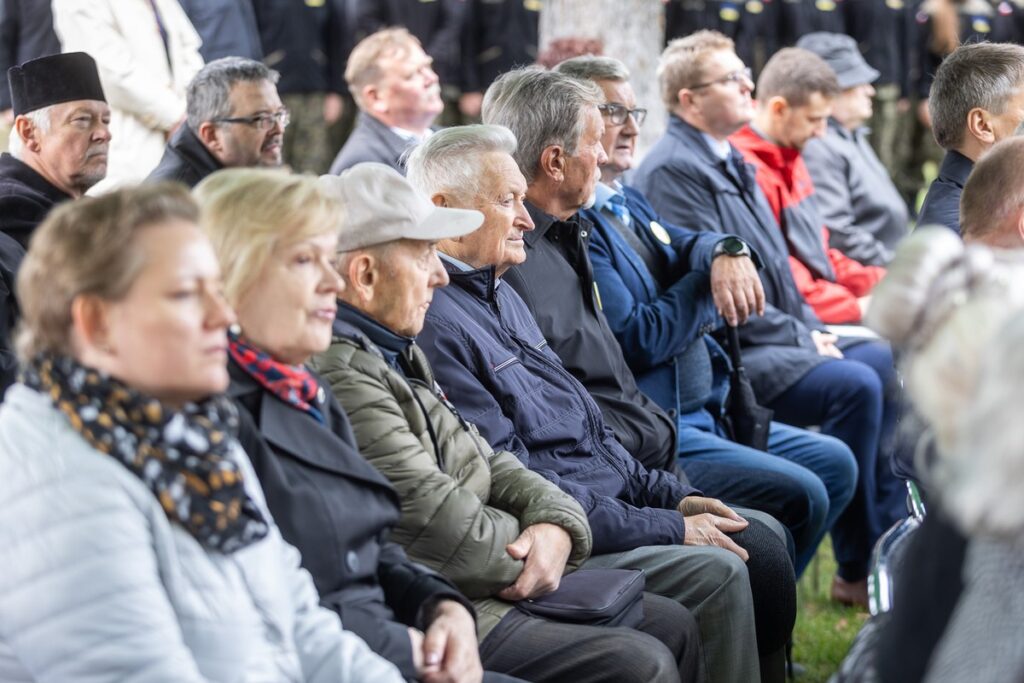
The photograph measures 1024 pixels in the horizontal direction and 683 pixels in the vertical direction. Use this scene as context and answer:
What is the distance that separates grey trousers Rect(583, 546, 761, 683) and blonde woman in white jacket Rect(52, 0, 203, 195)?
372 cm

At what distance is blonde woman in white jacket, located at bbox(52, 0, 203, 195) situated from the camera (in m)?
6.25

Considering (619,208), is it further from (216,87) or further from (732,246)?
(216,87)

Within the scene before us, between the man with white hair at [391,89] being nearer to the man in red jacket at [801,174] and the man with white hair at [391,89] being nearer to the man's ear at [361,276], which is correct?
the man in red jacket at [801,174]

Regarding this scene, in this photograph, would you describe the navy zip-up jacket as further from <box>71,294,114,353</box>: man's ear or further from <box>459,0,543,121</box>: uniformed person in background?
<box>459,0,543,121</box>: uniformed person in background

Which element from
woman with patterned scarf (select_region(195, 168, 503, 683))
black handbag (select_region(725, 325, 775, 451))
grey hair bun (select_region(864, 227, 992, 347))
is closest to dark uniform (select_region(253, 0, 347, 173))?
black handbag (select_region(725, 325, 775, 451))

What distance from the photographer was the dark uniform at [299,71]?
10.4 m

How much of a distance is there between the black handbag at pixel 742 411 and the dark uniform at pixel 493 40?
7423 millimetres

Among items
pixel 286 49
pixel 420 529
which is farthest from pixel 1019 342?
pixel 286 49

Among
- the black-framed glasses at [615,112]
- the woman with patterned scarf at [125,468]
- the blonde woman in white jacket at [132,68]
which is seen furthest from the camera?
the blonde woman in white jacket at [132,68]

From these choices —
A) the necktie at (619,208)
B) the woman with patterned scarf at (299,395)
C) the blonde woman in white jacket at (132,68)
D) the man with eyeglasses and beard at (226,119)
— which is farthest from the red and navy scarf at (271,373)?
the blonde woman in white jacket at (132,68)

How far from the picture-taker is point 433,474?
8.98ft

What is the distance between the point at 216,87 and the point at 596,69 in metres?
1.46

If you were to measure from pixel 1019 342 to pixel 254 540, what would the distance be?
113cm

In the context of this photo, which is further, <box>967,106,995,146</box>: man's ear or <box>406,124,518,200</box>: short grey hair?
<box>967,106,995,146</box>: man's ear
